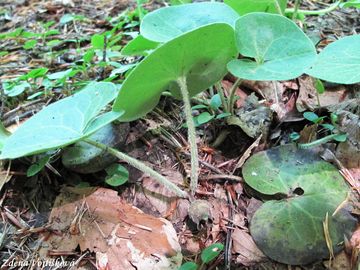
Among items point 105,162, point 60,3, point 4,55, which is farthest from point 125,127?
point 60,3

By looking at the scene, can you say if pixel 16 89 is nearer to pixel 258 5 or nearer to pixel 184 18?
pixel 184 18

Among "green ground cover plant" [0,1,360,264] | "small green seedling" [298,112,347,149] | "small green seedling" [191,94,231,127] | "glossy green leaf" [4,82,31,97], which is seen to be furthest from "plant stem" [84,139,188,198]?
"glossy green leaf" [4,82,31,97]

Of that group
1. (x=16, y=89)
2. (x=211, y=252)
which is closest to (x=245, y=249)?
(x=211, y=252)

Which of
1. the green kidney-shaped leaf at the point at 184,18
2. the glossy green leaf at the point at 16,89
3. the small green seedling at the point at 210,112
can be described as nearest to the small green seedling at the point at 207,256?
the small green seedling at the point at 210,112

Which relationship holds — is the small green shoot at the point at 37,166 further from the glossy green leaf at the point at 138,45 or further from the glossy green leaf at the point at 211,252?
the glossy green leaf at the point at 211,252

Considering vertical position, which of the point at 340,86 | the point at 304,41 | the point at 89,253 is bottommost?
the point at 89,253

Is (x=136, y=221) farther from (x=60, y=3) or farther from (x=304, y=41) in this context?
(x=60, y=3)

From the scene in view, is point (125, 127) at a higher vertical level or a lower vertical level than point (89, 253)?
higher
